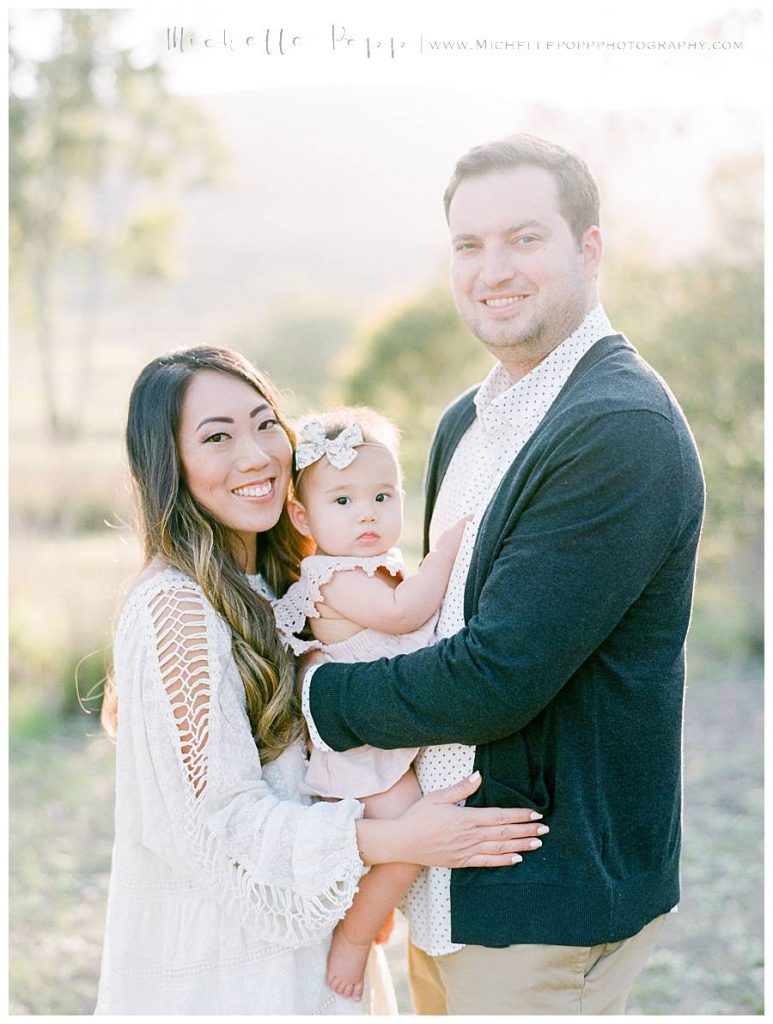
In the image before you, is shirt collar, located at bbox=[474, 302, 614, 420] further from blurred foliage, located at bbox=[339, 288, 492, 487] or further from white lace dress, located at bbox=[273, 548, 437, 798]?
blurred foliage, located at bbox=[339, 288, 492, 487]

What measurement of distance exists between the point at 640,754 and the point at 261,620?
87 cm

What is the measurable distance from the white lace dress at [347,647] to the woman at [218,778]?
6cm

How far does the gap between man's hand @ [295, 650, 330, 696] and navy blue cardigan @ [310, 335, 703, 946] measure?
0.44 ft

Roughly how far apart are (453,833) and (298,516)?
0.85 m

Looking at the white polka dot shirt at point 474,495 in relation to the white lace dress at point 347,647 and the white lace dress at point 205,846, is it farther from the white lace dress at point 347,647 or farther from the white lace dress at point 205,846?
the white lace dress at point 205,846

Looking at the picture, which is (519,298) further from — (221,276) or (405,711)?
(221,276)

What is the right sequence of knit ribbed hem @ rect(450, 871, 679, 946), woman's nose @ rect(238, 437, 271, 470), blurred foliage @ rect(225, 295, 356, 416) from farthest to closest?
1. blurred foliage @ rect(225, 295, 356, 416)
2. woman's nose @ rect(238, 437, 271, 470)
3. knit ribbed hem @ rect(450, 871, 679, 946)

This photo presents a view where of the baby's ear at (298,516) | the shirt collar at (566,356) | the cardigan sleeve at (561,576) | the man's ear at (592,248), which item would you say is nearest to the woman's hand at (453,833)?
the cardigan sleeve at (561,576)

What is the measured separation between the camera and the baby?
2350mm

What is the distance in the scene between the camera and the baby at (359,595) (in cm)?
235

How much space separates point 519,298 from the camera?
2.44m

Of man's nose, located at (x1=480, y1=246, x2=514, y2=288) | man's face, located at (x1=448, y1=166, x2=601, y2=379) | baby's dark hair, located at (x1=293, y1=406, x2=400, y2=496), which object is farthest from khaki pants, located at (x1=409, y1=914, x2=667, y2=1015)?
man's nose, located at (x1=480, y1=246, x2=514, y2=288)

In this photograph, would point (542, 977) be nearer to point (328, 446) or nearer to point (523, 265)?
point (328, 446)

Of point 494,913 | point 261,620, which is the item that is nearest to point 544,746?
point 494,913
